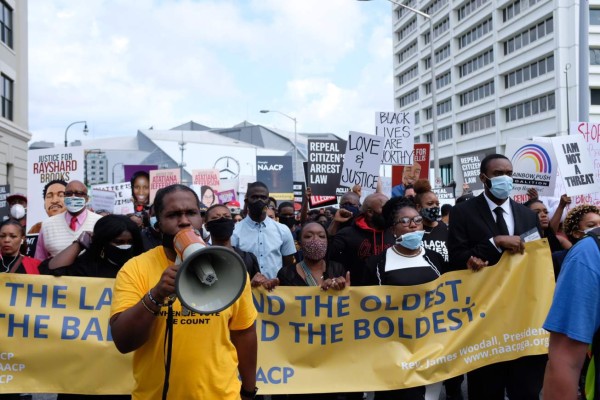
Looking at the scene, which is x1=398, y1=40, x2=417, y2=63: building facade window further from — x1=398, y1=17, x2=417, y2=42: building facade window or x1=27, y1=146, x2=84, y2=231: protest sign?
x1=27, y1=146, x2=84, y2=231: protest sign

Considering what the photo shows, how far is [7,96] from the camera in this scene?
24.4 metres

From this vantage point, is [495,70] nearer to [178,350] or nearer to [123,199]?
[123,199]

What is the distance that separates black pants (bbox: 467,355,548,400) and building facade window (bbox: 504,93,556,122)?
44388 mm

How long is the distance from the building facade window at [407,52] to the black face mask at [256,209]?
6485cm

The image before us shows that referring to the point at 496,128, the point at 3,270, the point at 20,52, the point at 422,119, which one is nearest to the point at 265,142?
the point at 422,119

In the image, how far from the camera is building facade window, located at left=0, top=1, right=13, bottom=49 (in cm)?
2369

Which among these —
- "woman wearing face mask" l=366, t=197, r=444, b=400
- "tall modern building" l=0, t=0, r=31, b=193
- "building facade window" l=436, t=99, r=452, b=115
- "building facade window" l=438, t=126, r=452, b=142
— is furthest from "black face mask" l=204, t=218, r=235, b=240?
"building facade window" l=436, t=99, r=452, b=115

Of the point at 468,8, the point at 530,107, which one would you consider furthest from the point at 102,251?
the point at 468,8

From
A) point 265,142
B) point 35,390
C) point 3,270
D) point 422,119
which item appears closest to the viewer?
point 35,390

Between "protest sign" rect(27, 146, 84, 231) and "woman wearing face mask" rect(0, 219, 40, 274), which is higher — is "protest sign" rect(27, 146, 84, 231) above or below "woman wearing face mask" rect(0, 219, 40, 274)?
above

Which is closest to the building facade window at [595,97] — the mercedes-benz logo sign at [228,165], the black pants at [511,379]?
the black pants at [511,379]

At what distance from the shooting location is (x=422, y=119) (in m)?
66.8

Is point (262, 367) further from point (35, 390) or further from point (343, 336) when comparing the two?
point (35, 390)

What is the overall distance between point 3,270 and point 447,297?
334 cm
